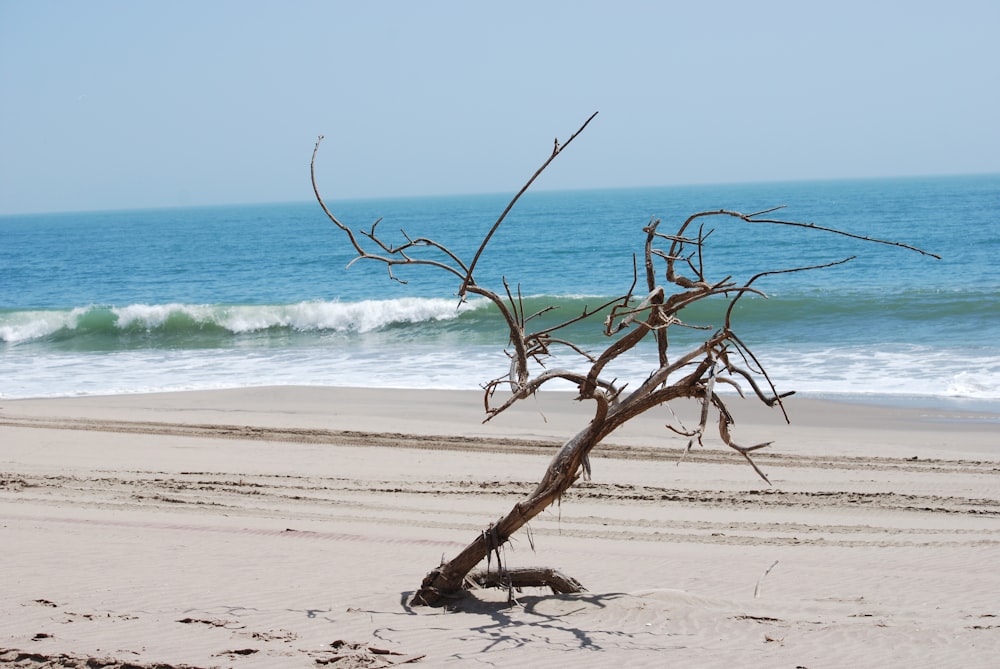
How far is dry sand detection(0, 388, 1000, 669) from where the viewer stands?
448 centimetres

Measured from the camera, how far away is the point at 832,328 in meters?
19.9

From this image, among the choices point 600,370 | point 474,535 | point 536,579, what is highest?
point 600,370

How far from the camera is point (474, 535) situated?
6715 millimetres

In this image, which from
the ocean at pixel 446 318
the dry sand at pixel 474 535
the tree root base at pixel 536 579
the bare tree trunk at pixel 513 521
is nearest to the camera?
the dry sand at pixel 474 535

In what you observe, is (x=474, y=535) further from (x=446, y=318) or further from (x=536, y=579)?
(x=446, y=318)

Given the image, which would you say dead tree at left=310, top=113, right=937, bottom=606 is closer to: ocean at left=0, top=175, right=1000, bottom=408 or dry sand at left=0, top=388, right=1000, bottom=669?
dry sand at left=0, top=388, right=1000, bottom=669

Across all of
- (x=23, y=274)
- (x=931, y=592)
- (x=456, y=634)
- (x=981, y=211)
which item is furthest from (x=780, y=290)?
(x=981, y=211)

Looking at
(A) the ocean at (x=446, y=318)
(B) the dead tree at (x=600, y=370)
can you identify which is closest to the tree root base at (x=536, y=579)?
(B) the dead tree at (x=600, y=370)

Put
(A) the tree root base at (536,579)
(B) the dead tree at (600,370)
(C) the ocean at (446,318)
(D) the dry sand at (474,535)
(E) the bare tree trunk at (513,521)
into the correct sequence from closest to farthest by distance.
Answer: (B) the dead tree at (600,370) → (D) the dry sand at (474,535) → (E) the bare tree trunk at (513,521) → (A) the tree root base at (536,579) → (C) the ocean at (446,318)

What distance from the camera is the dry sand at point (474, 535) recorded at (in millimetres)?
4477

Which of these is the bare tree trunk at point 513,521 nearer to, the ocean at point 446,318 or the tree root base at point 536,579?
the tree root base at point 536,579

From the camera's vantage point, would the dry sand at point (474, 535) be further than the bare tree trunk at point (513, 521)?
No

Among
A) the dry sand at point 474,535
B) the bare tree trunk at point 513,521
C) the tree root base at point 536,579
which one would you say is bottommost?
the dry sand at point 474,535

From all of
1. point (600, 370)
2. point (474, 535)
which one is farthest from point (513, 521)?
point (474, 535)
